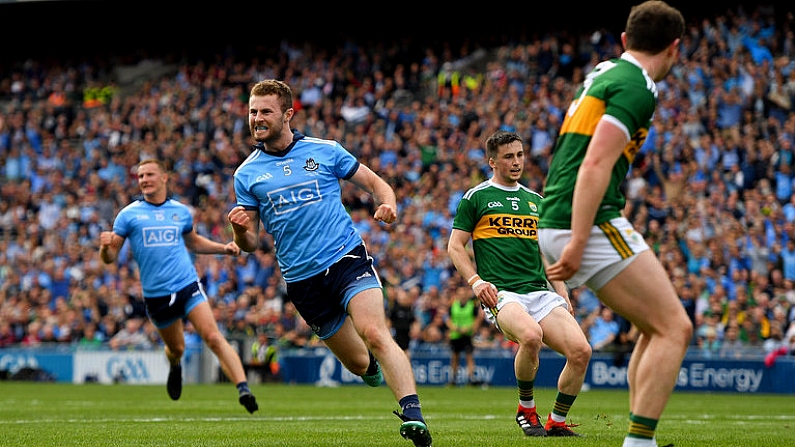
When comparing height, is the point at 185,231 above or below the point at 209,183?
above

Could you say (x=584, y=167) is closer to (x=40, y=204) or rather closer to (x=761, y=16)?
(x=761, y=16)

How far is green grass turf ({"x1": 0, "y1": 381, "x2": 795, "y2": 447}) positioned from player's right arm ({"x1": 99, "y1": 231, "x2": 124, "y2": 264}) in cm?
171

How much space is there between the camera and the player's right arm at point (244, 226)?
8.25 metres

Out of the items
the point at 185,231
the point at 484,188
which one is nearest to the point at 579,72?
the point at 185,231

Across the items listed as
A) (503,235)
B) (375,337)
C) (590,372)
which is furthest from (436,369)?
(375,337)

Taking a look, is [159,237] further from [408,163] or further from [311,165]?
[408,163]

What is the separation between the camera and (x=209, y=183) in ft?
100

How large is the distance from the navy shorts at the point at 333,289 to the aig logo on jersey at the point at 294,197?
0.49 m

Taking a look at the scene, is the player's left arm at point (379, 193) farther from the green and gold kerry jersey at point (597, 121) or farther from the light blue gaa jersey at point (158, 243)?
the light blue gaa jersey at point (158, 243)

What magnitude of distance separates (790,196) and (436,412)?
11.1 meters

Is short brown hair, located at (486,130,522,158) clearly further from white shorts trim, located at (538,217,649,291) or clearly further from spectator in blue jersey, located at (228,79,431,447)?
white shorts trim, located at (538,217,649,291)

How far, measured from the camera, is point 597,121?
19.8 feet

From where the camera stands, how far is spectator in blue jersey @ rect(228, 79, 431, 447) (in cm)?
829

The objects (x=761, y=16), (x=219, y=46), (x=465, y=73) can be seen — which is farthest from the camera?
(x=219, y=46)
